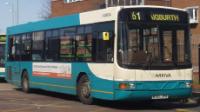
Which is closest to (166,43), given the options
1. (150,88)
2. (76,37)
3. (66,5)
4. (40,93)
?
(150,88)

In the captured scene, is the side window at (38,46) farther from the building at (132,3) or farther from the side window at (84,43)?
the building at (132,3)

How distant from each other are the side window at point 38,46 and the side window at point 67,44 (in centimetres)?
190

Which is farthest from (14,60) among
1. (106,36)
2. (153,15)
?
(153,15)

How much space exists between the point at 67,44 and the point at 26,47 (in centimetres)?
441

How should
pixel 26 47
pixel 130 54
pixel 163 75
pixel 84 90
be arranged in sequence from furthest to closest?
pixel 26 47 < pixel 84 90 < pixel 163 75 < pixel 130 54

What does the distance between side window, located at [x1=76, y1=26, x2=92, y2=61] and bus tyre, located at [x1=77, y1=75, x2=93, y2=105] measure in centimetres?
65

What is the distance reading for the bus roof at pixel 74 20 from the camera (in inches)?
645

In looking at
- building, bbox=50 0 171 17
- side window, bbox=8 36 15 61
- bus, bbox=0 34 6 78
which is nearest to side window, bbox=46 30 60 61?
side window, bbox=8 36 15 61

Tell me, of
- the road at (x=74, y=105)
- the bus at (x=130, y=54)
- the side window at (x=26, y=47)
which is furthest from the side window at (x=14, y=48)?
the bus at (x=130, y=54)

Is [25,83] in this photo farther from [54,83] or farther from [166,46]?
[166,46]

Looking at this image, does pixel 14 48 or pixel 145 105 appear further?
pixel 14 48

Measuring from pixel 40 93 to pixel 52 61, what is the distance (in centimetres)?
340

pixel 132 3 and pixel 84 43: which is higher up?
pixel 132 3

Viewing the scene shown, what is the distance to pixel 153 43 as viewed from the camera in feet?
53.2
